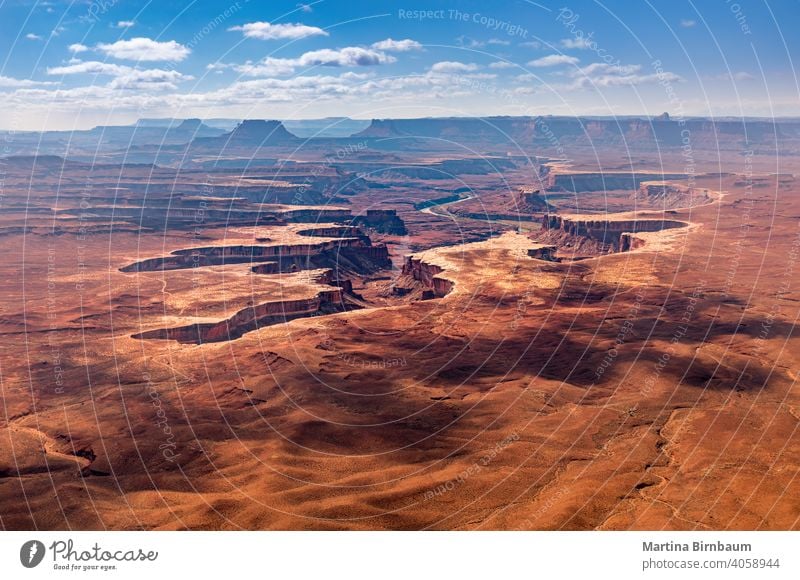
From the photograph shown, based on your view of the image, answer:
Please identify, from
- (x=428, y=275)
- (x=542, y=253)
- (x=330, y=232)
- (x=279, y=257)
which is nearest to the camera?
(x=428, y=275)

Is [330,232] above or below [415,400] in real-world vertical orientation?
above

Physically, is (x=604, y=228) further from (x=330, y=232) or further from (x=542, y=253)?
(x=330, y=232)

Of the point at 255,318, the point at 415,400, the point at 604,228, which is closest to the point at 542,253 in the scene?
the point at 604,228

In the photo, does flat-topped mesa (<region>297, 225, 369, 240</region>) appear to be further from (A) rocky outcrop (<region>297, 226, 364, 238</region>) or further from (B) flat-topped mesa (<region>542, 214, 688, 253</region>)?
(B) flat-topped mesa (<region>542, 214, 688, 253</region>)

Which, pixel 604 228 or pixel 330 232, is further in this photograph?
pixel 330 232

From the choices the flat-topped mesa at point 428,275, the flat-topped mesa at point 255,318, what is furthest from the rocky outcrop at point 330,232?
the flat-topped mesa at point 255,318

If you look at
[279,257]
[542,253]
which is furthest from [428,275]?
[279,257]

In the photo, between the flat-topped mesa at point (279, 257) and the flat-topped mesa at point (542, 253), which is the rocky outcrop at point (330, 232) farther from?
the flat-topped mesa at point (542, 253)

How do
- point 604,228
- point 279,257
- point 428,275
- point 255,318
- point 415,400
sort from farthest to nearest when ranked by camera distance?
point 604,228 → point 279,257 → point 428,275 → point 255,318 → point 415,400

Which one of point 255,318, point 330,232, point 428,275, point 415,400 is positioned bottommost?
point 255,318
